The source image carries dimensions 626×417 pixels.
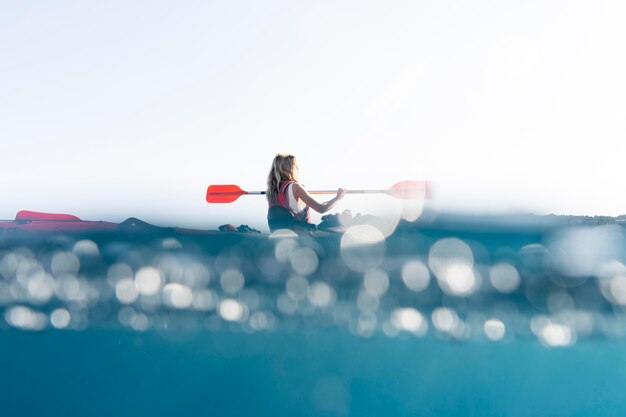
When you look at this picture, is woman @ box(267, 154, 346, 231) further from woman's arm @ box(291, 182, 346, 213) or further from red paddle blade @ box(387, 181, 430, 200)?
red paddle blade @ box(387, 181, 430, 200)

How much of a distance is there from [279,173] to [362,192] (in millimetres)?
1074

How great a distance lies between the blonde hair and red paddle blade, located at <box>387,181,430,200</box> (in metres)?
1.01

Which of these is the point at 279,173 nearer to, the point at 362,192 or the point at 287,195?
the point at 287,195

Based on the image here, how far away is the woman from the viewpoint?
4660 millimetres

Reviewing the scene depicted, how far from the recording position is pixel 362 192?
5.57 m

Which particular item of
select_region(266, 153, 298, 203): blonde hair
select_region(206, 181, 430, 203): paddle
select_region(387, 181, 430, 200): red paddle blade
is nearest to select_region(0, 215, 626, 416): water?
select_region(387, 181, 430, 200): red paddle blade

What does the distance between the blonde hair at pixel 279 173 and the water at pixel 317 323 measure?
8.76 feet

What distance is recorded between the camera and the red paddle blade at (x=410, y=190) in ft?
15.4

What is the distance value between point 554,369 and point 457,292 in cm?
73

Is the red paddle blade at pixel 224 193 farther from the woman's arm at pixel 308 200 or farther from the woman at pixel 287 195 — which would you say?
the woman's arm at pixel 308 200

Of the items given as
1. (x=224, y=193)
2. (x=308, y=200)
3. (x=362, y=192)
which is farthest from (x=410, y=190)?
(x=224, y=193)

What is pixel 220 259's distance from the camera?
194 cm

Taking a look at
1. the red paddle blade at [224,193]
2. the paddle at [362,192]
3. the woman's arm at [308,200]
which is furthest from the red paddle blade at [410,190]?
the red paddle blade at [224,193]

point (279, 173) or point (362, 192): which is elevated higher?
point (279, 173)
